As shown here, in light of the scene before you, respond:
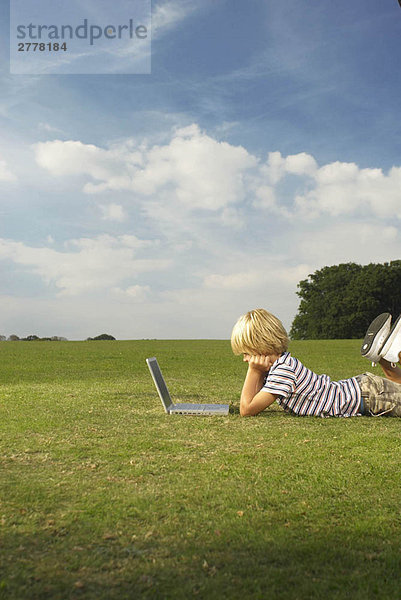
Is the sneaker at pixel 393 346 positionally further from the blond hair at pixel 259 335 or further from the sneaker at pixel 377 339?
the blond hair at pixel 259 335

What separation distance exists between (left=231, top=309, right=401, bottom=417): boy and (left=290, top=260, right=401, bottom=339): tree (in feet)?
181

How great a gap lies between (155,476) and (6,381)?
32.1 ft

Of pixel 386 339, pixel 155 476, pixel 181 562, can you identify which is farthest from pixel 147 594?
pixel 386 339

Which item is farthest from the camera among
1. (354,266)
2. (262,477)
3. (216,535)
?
(354,266)

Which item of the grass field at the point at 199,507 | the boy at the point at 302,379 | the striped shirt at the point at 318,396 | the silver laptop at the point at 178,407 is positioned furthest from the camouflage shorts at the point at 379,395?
the silver laptop at the point at 178,407

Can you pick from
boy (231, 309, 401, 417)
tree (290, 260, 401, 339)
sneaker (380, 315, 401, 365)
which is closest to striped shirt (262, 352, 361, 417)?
boy (231, 309, 401, 417)

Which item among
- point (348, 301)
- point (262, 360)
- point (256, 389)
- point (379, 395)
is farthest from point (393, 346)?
point (348, 301)

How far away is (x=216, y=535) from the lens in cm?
357

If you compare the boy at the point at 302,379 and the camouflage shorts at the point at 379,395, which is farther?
the camouflage shorts at the point at 379,395

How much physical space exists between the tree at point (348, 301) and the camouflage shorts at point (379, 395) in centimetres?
5497

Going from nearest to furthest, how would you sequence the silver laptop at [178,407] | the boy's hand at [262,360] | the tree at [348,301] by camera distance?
the boy's hand at [262,360], the silver laptop at [178,407], the tree at [348,301]

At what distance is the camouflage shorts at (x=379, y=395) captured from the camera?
7.80 meters

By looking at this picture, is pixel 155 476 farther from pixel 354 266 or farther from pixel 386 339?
pixel 354 266

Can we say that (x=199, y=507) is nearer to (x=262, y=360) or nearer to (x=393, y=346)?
(x=262, y=360)
